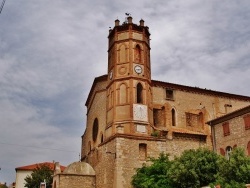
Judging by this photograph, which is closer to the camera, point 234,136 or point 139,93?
point 234,136

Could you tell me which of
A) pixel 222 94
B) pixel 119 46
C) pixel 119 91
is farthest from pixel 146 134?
pixel 222 94

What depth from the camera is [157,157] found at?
27.5 metres

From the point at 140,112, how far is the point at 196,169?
828 centimetres

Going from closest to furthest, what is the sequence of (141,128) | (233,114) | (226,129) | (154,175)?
(154,175) < (233,114) < (226,129) < (141,128)

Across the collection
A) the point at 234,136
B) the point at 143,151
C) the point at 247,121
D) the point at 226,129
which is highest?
the point at 247,121

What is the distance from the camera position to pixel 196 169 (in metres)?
21.7

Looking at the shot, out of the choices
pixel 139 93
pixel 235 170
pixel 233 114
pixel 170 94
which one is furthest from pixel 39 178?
pixel 235 170

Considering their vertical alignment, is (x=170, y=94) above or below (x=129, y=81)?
below

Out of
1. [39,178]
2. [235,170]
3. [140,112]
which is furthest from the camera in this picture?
[39,178]

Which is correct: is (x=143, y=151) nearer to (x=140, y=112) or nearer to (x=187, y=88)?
(x=140, y=112)

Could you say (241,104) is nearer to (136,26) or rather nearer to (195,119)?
(195,119)

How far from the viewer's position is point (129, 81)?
96.2 ft

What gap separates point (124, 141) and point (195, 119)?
30.1 feet

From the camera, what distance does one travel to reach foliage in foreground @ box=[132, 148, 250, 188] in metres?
18.4
